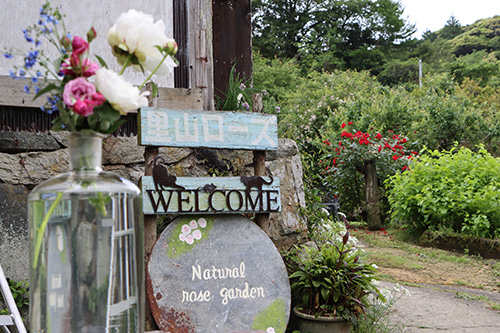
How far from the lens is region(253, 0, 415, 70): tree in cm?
1972

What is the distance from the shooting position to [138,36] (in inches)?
42.0

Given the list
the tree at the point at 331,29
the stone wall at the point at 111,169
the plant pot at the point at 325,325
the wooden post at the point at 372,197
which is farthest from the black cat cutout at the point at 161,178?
the tree at the point at 331,29

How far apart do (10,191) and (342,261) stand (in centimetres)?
217

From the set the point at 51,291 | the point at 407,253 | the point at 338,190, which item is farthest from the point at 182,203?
the point at 338,190

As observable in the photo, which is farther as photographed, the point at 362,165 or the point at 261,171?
the point at 362,165

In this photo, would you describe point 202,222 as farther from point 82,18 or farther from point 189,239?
point 82,18

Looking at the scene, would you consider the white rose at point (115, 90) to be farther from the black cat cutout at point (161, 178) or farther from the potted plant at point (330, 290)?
the potted plant at point (330, 290)

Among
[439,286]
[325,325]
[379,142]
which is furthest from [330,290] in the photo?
[379,142]

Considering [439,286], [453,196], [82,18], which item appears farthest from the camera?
[453,196]

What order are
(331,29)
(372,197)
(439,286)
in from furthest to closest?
(331,29) < (372,197) < (439,286)

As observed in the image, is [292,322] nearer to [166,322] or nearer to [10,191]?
[166,322]

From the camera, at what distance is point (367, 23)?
21.4 meters

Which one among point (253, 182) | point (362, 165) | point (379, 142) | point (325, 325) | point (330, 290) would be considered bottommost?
point (325, 325)

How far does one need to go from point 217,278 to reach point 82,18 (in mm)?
1982
